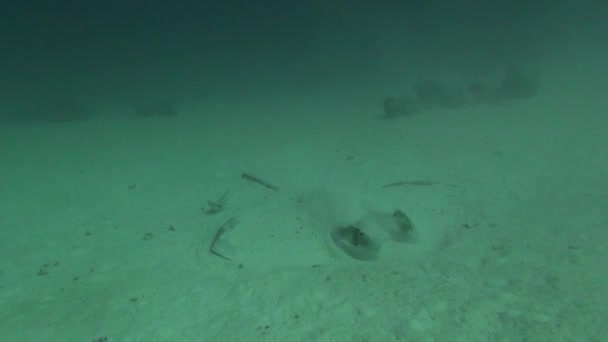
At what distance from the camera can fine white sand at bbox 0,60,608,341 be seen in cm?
332

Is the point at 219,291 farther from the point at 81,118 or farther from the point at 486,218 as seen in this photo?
the point at 81,118

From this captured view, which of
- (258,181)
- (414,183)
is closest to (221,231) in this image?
(258,181)

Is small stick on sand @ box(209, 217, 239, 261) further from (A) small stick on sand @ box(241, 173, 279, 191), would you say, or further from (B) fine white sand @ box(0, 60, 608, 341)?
(A) small stick on sand @ box(241, 173, 279, 191)

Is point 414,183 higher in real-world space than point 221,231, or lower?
lower

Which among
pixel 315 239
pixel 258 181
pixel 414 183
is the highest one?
pixel 315 239

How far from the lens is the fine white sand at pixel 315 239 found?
3.32 meters

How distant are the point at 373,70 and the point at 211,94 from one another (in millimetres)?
13834

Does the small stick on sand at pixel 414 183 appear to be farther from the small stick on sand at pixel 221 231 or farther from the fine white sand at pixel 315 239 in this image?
the small stick on sand at pixel 221 231

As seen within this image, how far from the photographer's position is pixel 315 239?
5105 mm

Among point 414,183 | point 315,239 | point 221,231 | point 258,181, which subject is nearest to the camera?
point 315,239

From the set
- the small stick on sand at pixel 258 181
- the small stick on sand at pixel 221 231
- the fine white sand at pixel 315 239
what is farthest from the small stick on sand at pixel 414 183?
the small stick on sand at pixel 221 231

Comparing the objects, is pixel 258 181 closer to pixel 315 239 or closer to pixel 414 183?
pixel 315 239

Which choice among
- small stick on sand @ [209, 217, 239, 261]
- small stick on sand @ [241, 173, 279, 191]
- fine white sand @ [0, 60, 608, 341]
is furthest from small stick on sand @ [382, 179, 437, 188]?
small stick on sand @ [209, 217, 239, 261]

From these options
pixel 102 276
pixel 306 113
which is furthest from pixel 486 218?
pixel 306 113
